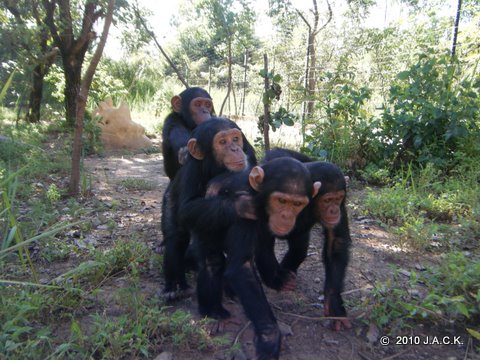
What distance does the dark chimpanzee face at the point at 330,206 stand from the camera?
325cm

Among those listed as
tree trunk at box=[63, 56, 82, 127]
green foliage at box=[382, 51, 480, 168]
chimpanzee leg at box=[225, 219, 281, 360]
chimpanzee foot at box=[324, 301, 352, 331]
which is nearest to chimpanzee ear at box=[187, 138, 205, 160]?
chimpanzee leg at box=[225, 219, 281, 360]

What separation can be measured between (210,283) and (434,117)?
17.4 ft

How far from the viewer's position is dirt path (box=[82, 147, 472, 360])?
2975 millimetres

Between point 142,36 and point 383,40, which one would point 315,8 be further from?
point 142,36

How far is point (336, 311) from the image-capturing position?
130 inches

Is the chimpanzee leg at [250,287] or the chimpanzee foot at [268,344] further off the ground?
the chimpanzee leg at [250,287]

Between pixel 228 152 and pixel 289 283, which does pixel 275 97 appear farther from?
pixel 289 283

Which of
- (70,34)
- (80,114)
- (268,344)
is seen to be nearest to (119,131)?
(70,34)

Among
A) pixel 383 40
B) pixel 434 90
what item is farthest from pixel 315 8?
pixel 434 90

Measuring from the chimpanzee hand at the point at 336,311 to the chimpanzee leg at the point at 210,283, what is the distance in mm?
801

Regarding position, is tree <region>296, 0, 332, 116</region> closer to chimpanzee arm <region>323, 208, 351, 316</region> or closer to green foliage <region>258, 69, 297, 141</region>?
green foliage <region>258, 69, 297, 141</region>

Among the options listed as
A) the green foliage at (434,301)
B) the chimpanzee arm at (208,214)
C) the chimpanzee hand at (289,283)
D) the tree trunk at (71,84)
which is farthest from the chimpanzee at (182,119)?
the tree trunk at (71,84)

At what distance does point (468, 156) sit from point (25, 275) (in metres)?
6.48

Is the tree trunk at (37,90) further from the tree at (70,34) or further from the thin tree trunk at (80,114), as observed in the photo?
the thin tree trunk at (80,114)
